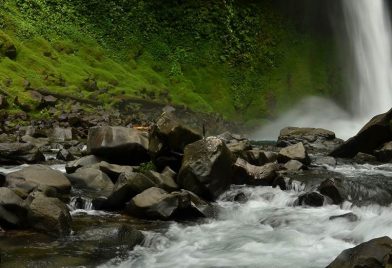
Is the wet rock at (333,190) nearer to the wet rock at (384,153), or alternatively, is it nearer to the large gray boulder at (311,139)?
the wet rock at (384,153)

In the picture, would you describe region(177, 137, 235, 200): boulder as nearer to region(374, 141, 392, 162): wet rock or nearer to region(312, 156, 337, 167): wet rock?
region(312, 156, 337, 167): wet rock

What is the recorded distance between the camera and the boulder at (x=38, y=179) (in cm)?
1858

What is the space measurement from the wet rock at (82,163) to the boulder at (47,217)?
8.76 m

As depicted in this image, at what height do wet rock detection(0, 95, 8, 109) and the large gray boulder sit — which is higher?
wet rock detection(0, 95, 8, 109)

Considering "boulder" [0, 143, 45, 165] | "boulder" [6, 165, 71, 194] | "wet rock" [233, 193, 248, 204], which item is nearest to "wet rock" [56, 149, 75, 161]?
"boulder" [0, 143, 45, 165]

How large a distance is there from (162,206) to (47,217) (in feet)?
13.8

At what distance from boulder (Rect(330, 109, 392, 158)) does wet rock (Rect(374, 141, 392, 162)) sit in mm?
843

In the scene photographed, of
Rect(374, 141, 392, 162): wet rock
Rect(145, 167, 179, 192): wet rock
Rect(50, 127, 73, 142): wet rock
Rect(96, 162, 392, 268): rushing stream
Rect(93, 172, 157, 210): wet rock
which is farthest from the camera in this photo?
Rect(50, 127, 73, 142): wet rock

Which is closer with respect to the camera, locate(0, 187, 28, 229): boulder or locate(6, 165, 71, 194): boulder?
locate(0, 187, 28, 229): boulder

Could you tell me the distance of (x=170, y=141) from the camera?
74.3ft

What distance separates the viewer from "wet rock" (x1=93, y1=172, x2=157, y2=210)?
18328 mm

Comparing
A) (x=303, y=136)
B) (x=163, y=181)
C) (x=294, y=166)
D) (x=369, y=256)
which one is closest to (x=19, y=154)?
(x=163, y=181)

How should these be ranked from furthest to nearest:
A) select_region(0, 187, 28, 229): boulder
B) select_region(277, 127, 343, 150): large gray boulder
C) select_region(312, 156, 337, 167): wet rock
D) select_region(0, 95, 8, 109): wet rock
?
select_region(0, 95, 8, 109): wet rock
select_region(277, 127, 343, 150): large gray boulder
select_region(312, 156, 337, 167): wet rock
select_region(0, 187, 28, 229): boulder

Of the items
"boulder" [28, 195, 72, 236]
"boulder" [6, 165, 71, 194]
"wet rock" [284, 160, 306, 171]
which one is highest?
"wet rock" [284, 160, 306, 171]
